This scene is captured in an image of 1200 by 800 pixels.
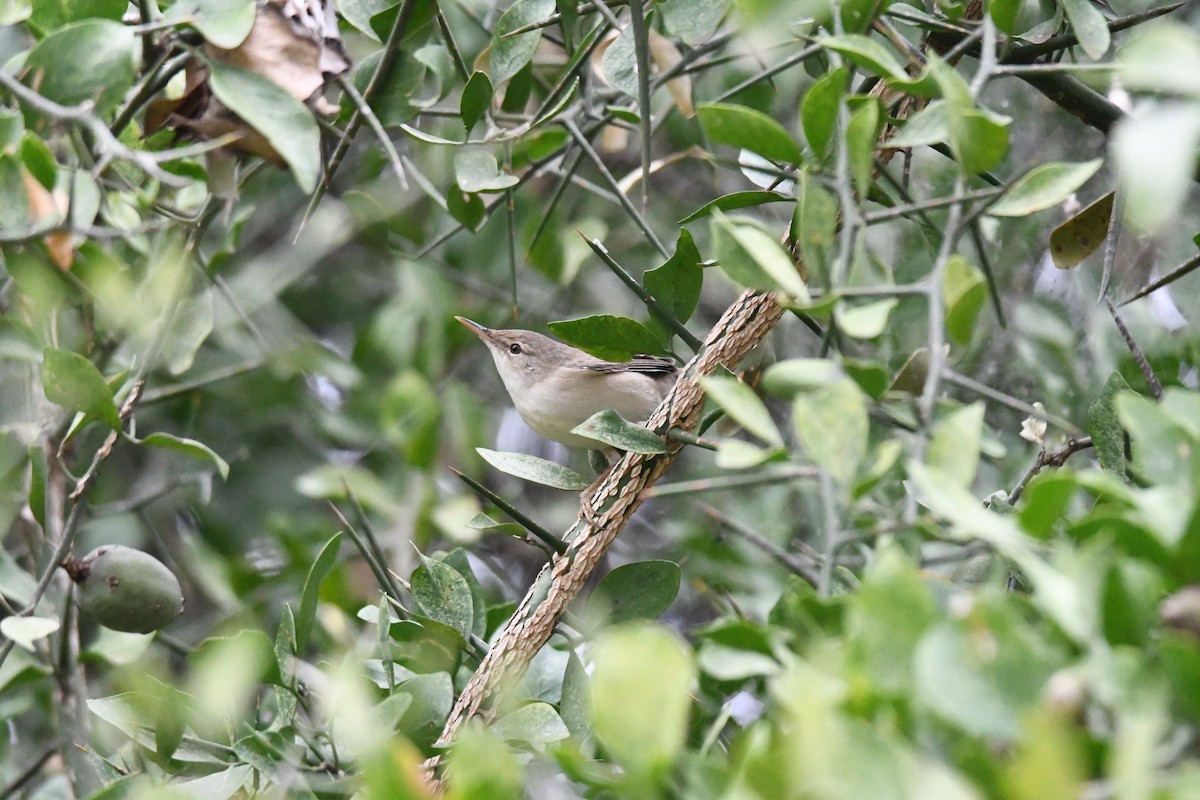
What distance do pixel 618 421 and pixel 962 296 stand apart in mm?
678

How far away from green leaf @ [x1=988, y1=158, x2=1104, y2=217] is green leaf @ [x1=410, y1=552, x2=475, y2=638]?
1092 millimetres

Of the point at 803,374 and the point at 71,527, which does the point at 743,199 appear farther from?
Result: the point at 71,527

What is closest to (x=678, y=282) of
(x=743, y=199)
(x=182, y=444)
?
(x=743, y=199)

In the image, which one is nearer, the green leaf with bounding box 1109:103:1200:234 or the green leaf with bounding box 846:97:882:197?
the green leaf with bounding box 1109:103:1200:234

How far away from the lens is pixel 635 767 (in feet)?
3.50

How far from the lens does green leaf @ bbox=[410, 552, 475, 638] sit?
2.11 m

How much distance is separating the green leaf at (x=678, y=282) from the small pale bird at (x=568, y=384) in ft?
6.13

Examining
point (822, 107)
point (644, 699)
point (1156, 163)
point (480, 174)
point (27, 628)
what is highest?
point (1156, 163)

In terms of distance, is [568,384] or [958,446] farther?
[568,384]

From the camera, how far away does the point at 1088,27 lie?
78.0 inches

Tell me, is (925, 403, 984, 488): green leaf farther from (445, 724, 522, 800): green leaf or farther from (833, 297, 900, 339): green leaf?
(445, 724, 522, 800): green leaf

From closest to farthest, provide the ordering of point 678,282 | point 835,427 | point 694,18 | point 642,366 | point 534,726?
1. point 835,427
2. point 534,726
3. point 694,18
4. point 678,282
5. point 642,366

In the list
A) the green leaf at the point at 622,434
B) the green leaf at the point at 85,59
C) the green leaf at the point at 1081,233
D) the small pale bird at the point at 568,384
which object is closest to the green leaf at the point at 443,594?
the green leaf at the point at 622,434

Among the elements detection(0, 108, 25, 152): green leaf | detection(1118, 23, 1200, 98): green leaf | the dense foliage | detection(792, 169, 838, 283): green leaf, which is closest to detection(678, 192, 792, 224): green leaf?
the dense foliage
